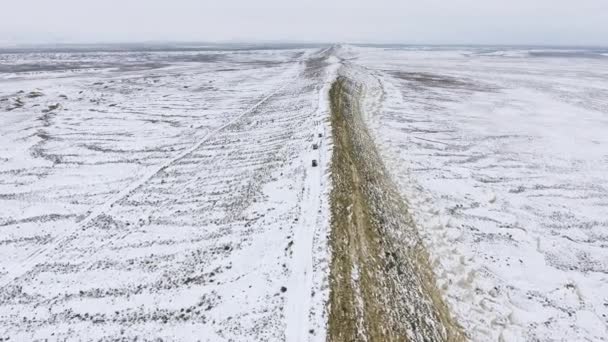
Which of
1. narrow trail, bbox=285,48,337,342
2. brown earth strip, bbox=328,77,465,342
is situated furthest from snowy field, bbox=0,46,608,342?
brown earth strip, bbox=328,77,465,342

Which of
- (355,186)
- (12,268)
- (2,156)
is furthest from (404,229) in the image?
(2,156)

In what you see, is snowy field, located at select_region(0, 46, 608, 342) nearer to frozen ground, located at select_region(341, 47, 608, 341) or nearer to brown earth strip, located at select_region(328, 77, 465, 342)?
frozen ground, located at select_region(341, 47, 608, 341)

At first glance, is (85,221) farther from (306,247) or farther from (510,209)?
(510,209)

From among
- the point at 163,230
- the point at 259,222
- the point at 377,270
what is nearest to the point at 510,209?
the point at 377,270

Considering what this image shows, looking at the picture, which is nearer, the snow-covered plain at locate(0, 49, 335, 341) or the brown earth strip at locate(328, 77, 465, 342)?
the brown earth strip at locate(328, 77, 465, 342)

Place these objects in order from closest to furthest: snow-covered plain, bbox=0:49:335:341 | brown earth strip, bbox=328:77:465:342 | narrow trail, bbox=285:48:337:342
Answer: narrow trail, bbox=285:48:337:342 → brown earth strip, bbox=328:77:465:342 → snow-covered plain, bbox=0:49:335:341

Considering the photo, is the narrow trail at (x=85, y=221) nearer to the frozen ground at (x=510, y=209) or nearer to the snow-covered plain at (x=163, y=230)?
the snow-covered plain at (x=163, y=230)
